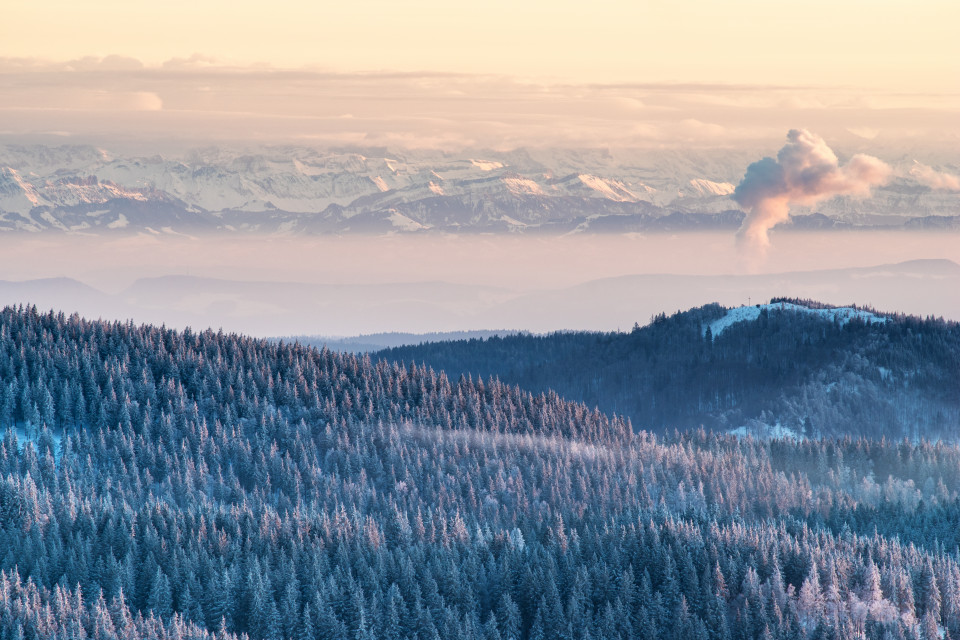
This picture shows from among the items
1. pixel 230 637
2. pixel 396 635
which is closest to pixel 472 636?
pixel 396 635

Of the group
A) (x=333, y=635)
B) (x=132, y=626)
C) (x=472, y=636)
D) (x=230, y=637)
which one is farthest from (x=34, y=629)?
(x=472, y=636)

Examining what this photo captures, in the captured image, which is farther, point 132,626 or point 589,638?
point 589,638

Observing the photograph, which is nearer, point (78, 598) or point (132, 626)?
point (132, 626)

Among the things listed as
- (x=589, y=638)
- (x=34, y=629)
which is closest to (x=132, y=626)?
(x=34, y=629)

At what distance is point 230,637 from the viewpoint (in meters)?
189

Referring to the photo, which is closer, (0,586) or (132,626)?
(132,626)

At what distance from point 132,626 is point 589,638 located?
59.3 m

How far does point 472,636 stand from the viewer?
199625mm

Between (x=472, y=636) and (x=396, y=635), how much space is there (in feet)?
33.3

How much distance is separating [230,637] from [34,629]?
23829mm

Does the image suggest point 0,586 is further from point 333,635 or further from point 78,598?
point 333,635

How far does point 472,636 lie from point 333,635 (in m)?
18.5

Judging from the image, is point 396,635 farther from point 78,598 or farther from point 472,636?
point 78,598

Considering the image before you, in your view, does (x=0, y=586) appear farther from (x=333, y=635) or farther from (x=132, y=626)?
(x=333, y=635)
